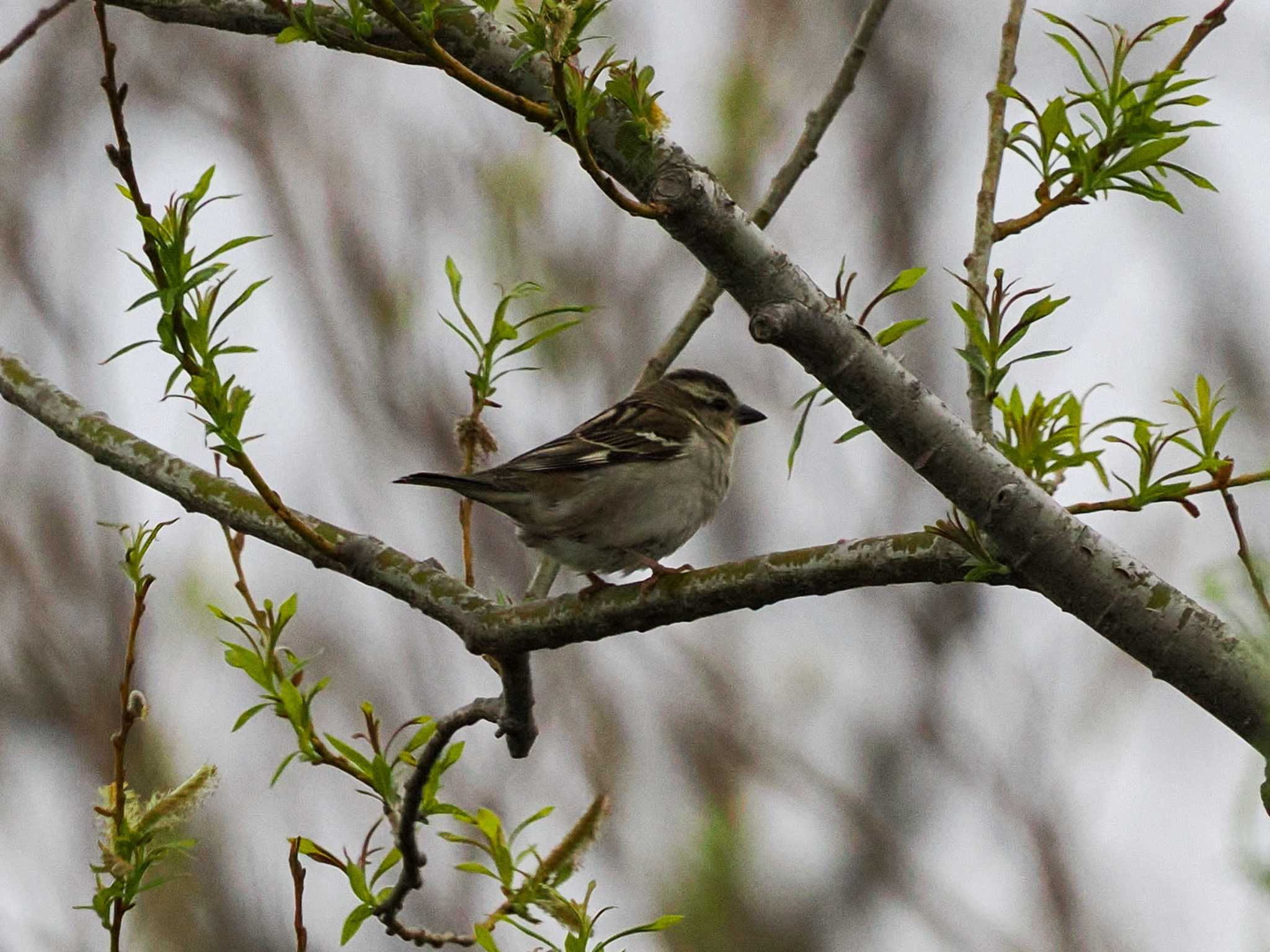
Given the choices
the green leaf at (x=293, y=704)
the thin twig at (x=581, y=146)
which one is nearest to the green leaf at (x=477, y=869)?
the green leaf at (x=293, y=704)

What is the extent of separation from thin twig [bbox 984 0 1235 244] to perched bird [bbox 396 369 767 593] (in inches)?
68.7

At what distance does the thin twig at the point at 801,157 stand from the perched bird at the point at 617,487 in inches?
18.5

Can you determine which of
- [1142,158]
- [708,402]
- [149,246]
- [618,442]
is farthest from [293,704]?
[708,402]

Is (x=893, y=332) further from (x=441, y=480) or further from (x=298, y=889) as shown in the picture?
(x=441, y=480)

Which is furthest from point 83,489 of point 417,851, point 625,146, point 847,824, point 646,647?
point 625,146

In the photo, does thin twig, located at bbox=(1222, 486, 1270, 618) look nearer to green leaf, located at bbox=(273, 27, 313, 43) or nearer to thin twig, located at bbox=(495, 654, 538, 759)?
thin twig, located at bbox=(495, 654, 538, 759)

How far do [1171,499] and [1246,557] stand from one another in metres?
0.53

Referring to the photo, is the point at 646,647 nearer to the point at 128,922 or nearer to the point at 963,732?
the point at 963,732

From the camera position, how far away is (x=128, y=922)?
262 inches

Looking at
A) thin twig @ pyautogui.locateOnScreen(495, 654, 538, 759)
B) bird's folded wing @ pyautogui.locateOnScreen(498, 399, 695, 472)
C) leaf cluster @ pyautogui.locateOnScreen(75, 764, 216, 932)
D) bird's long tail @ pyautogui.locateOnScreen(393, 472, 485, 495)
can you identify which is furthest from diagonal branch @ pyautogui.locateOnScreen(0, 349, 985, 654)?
bird's folded wing @ pyautogui.locateOnScreen(498, 399, 695, 472)

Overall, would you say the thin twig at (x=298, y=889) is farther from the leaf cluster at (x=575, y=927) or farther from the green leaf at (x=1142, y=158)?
the green leaf at (x=1142, y=158)

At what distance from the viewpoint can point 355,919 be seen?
114 inches

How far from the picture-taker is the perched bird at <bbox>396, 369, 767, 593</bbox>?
511cm

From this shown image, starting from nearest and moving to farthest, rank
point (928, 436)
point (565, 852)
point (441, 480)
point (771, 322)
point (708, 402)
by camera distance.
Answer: point (771, 322)
point (928, 436)
point (565, 852)
point (441, 480)
point (708, 402)
